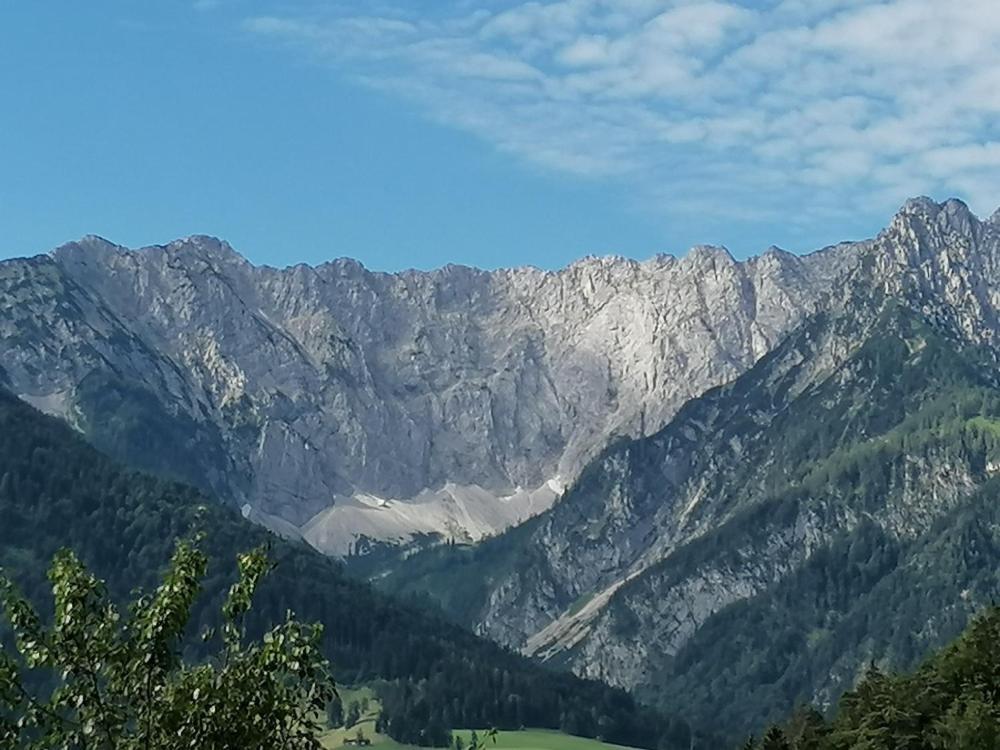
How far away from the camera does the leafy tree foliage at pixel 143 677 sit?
30.8 meters

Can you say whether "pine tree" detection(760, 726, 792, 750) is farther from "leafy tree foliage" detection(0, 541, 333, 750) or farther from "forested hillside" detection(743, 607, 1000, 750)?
"leafy tree foliage" detection(0, 541, 333, 750)

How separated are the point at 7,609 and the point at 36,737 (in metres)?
4.37

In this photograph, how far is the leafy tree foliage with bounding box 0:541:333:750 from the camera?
30.8 meters

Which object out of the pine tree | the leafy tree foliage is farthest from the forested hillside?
the leafy tree foliage

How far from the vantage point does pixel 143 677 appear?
3173 cm

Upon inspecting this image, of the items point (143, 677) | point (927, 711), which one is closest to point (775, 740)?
point (927, 711)

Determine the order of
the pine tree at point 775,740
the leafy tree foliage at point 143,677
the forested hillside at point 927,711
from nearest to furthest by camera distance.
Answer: the leafy tree foliage at point 143,677 < the forested hillside at point 927,711 < the pine tree at point 775,740

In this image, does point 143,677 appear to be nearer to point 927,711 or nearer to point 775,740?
point 927,711

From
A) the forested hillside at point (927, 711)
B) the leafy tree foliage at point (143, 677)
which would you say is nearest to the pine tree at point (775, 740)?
the forested hillside at point (927, 711)

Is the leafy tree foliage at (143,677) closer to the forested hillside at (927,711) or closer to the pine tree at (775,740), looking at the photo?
the forested hillside at (927,711)

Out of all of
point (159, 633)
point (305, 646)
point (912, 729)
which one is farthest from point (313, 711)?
point (912, 729)

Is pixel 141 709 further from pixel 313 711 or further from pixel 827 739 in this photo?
pixel 827 739

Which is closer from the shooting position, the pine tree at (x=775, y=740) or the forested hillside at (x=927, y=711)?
the forested hillside at (x=927, y=711)

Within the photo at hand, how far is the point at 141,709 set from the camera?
3167 centimetres
